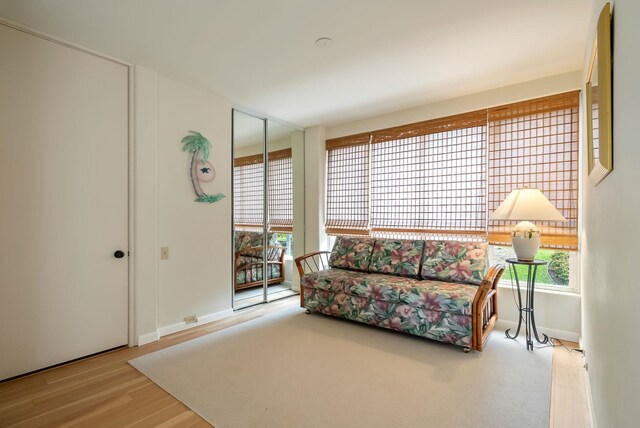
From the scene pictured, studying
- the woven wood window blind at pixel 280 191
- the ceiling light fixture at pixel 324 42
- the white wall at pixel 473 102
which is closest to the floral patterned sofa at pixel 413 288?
the woven wood window blind at pixel 280 191

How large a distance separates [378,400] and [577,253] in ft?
8.01

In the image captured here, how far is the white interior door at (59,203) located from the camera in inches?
90.6

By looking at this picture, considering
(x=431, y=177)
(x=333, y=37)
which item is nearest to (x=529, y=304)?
(x=431, y=177)

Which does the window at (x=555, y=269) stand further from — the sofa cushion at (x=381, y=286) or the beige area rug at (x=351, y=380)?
the sofa cushion at (x=381, y=286)

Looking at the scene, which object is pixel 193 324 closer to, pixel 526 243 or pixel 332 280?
pixel 332 280

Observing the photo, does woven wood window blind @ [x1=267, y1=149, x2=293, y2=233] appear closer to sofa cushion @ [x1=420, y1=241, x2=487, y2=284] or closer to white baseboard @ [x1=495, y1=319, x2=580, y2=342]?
sofa cushion @ [x1=420, y1=241, x2=487, y2=284]

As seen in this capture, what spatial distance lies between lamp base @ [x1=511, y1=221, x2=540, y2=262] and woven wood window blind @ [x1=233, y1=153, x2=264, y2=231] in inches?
118

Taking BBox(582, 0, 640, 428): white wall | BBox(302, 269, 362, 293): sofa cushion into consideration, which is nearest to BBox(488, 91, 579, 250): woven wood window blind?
BBox(302, 269, 362, 293): sofa cushion

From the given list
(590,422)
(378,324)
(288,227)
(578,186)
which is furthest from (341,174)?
(590,422)

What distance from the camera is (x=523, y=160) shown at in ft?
10.5

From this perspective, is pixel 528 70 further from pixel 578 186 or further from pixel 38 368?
pixel 38 368

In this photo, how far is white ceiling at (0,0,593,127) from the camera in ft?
6.89

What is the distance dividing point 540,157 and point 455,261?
4.31 ft

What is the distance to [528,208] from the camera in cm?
268
